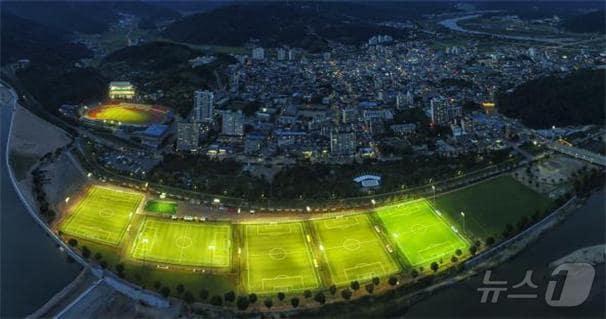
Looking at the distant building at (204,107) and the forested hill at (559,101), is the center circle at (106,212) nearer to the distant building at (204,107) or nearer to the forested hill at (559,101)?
the distant building at (204,107)

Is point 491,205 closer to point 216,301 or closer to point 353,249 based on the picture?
point 353,249

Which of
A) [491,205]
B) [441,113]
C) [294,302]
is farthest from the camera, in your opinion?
[441,113]

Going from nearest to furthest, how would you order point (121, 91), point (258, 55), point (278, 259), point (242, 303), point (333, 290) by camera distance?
1. point (242, 303)
2. point (333, 290)
3. point (278, 259)
4. point (121, 91)
5. point (258, 55)

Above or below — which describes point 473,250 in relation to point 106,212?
above

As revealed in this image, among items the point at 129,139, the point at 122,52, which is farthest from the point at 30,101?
the point at 122,52

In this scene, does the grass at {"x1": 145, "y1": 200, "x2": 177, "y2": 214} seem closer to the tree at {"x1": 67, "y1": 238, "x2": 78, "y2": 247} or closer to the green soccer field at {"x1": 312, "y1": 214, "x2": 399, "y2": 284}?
the tree at {"x1": 67, "y1": 238, "x2": 78, "y2": 247}

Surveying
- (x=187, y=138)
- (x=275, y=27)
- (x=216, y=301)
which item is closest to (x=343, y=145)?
(x=187, y=138)

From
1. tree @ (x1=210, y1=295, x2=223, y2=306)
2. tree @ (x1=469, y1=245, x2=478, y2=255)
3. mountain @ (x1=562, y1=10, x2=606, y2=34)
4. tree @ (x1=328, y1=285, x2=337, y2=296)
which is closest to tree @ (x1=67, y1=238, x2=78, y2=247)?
tree @ (x1=210, y1=295, x2=223, y2=306)

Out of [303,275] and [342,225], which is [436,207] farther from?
[303,275]
